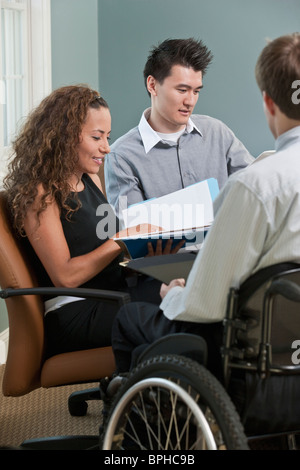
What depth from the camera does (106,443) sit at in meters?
1.46

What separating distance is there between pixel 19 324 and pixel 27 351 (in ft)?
0.25

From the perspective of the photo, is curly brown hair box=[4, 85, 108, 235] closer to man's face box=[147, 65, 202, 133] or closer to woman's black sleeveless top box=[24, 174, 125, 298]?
woman's black sleeveless top box=[24, 174, 125, 298]

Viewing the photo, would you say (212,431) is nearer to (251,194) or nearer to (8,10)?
(251,194)

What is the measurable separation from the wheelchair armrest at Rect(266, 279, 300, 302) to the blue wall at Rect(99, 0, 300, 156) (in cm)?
311

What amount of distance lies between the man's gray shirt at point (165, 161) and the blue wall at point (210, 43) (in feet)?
5.06

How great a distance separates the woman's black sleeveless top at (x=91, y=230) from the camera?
6.71 feet

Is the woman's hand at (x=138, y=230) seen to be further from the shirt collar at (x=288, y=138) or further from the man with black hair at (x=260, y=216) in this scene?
the shirt collar at (x=288, y=138)

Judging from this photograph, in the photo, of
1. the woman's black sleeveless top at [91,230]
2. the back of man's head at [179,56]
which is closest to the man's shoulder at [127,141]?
the back of man's head at [179,56]

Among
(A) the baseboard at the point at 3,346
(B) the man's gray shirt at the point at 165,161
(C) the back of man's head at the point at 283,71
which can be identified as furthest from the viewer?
(A) the baseboard at the point at 3,346

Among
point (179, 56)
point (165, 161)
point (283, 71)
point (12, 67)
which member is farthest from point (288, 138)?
point (12, 67)

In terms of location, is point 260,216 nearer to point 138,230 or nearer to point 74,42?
point 138,230

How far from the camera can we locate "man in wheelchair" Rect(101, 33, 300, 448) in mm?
1301

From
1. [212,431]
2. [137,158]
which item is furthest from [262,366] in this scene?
[137,158]

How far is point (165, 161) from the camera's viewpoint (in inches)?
105
